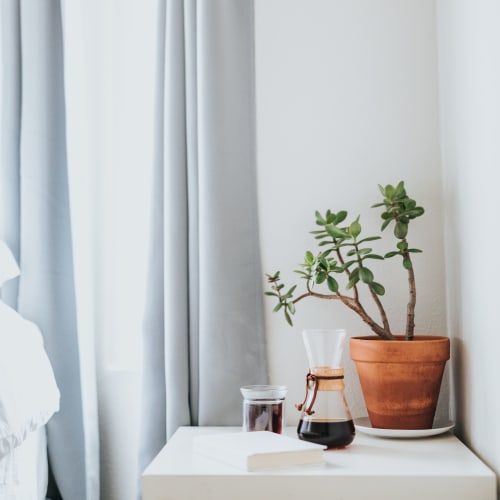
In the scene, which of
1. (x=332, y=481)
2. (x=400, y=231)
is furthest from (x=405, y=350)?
(x=332, y=481)

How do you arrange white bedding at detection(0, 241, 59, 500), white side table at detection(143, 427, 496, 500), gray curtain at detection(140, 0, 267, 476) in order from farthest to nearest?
1. gray curtain at detection(140, 0, 267, 476)
2. white bedding at detection(0, 241, 59, 500)
3. white side table at detection(143, 427, 496, 500)

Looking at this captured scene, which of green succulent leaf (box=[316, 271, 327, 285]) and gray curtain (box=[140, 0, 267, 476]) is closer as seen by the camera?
green succulent leaf (box=[316, 271, 327, 285])

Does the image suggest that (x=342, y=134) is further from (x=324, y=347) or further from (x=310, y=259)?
(x=324, y=347)

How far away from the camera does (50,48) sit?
66.0 inches

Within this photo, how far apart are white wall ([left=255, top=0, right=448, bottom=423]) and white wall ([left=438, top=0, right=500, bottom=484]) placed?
2.0 inches

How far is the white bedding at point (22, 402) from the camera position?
121 centimetres

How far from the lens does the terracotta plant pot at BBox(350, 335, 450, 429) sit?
1311 millimetres

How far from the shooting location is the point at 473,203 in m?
1.24

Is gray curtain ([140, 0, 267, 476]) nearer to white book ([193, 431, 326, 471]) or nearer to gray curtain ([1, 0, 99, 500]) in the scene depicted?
gray curtain ([1, 0, 99, 500])

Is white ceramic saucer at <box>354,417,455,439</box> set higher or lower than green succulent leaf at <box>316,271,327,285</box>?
lower

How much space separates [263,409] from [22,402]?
456 mm

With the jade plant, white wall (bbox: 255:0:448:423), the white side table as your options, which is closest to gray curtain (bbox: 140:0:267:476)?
Result: white wall (bbox: 255:0:448:423)

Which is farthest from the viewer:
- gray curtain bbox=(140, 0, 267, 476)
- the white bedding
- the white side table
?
gray curtain bbox=(140, 0, 267, 476)

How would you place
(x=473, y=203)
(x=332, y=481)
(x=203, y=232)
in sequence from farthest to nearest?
1. (x=203, y=232)
2. (x=473, y=203)
3. (x=332, y=481)
